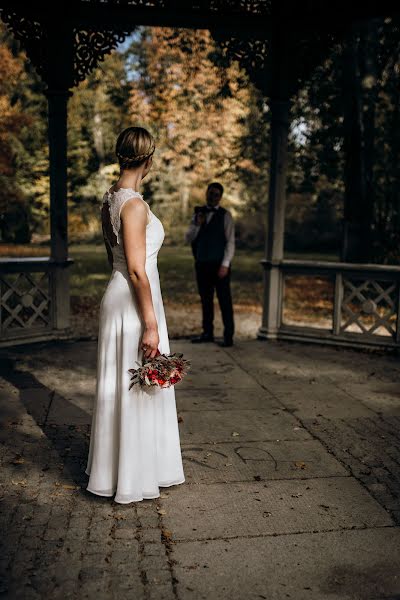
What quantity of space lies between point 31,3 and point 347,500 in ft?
22.4

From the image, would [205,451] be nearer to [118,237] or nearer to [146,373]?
[146,373]

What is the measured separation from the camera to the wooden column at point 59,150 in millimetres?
8203

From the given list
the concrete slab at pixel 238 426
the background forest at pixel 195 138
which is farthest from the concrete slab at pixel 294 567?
the background forest at pixel 195 138

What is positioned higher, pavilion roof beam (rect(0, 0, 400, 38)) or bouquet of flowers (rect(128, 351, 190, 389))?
pavilion roof beam (rect(0, 0, 400, 38))

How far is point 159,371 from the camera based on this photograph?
371 cm

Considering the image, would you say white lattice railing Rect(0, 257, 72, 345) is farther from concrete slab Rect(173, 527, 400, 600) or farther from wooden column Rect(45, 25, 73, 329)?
concrete slab Rect(173, 527, 400, 600)

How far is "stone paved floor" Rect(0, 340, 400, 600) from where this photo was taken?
3129 mm

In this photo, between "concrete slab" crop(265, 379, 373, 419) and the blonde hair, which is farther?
"concrete slab" crop(265, 379, 373, 419)

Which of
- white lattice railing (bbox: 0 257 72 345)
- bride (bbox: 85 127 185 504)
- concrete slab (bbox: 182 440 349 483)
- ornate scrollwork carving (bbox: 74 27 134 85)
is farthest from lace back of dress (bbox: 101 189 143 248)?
ornate scrollwork carving (bbox: 74 27 134 85)

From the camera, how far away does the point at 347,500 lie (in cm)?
409

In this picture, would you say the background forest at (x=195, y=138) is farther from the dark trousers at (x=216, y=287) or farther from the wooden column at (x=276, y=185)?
the dark trousers at (x=216, y=287)

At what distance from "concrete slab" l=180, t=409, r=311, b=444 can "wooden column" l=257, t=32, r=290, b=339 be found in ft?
11.0

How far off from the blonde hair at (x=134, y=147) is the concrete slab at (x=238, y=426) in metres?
2.33

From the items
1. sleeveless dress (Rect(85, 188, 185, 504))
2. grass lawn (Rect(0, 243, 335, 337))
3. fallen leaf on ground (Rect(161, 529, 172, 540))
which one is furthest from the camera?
grass lawn (Rect(0, 243, 335, 337))
